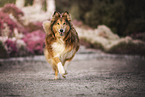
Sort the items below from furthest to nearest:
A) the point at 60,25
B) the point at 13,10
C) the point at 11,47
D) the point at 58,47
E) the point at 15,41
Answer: the point at 13,10
the point at 15,41
the point at 11,47
the point at 58,47
the point at 60,25

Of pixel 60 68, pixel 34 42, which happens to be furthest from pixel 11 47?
pixel 60 68

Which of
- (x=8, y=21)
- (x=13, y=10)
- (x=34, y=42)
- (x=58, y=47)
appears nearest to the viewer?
(x=58, y=47)

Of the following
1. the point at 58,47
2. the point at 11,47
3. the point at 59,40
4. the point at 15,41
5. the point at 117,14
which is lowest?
the point at 11,47

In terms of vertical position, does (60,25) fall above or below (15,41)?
above

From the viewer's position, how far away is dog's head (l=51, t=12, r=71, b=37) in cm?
676

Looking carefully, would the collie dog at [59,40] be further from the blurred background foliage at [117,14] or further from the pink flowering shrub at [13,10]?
the blurred background foliage at [117,14]

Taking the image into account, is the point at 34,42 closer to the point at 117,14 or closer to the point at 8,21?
the point at 8,21

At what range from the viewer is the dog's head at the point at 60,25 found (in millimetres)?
6758

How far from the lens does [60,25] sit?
6.75 m

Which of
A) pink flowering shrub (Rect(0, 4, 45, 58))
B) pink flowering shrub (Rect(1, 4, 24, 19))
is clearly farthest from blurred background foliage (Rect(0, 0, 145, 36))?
pink flowering shrub (Rect(0, 4, 45, 58))

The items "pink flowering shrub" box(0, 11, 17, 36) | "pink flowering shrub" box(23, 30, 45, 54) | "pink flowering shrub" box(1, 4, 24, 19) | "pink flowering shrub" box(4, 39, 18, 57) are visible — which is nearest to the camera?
"pink flowering shrub" box(4, 39, 18, 57)

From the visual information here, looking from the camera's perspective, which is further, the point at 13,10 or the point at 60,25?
the point at 13,10

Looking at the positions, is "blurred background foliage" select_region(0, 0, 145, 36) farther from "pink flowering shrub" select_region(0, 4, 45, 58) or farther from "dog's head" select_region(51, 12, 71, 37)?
"dog's head" select_region(51, 12, 71, 37)

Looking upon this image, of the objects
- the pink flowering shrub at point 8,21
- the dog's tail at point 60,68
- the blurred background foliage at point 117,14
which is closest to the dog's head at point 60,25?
the dog's tail at point 60,68
